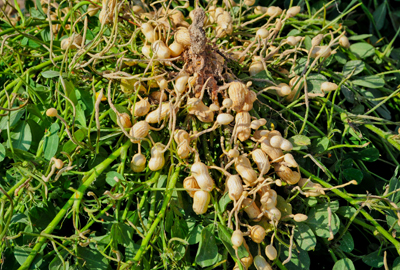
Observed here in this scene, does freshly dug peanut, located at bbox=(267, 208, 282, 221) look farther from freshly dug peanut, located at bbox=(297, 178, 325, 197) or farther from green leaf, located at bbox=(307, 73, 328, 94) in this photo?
green leaf, located at bbox=(307, 73, 328, 94)

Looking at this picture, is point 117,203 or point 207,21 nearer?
point 117,203

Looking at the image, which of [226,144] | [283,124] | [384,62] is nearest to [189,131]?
[226,144]

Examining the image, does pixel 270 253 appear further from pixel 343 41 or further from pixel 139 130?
pixel 343 41

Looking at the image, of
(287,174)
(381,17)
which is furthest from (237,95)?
(381,17)

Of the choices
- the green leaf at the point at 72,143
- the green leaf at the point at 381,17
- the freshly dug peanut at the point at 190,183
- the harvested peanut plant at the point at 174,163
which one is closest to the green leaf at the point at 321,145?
the harvested peanut plant at the point at 174,163

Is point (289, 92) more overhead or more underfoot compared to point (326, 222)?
more overhead

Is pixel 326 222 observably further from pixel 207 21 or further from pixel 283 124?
pixel 207 21

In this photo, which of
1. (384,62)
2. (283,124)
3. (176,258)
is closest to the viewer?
(176,258)

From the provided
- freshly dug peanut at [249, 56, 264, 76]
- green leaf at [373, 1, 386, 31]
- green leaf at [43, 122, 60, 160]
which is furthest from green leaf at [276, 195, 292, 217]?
green leaf at [373, 1, 386, 31]
